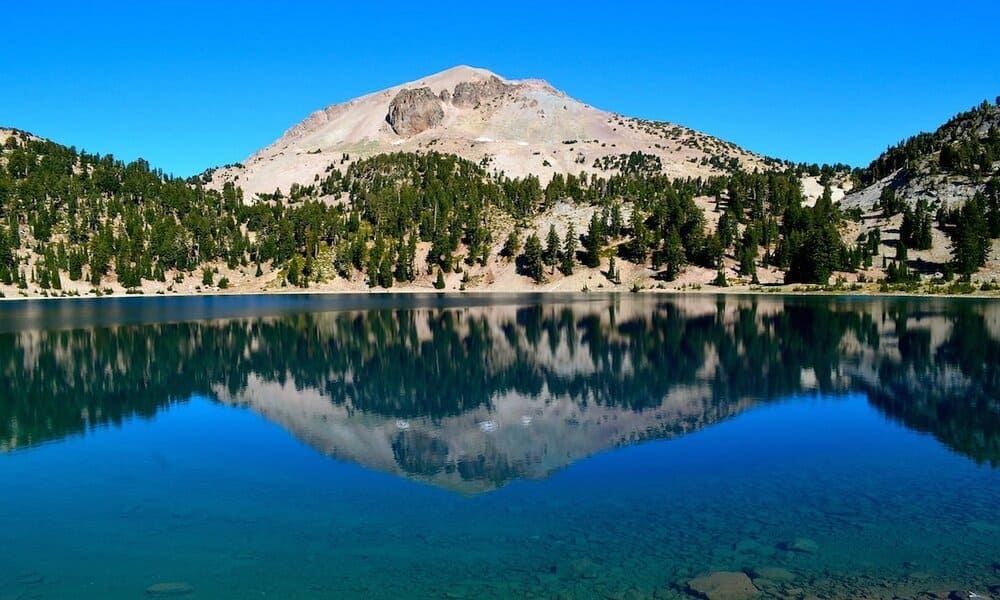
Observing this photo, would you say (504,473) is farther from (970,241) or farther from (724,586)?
(970,241)

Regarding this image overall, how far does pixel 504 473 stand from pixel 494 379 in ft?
60.6

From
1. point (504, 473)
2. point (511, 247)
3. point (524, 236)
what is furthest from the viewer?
point (524, 236)

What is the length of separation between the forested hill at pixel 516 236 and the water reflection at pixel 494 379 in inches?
2807

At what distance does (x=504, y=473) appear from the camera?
23141 mm

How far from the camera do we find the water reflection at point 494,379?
27766 millimetres

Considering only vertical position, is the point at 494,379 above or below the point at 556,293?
below

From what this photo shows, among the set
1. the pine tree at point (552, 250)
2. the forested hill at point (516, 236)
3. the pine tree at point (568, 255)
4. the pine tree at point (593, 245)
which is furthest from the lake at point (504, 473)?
the pine tree at point (593, 245)

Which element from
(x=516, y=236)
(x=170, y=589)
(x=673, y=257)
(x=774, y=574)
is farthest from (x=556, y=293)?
(x=170, y=589)

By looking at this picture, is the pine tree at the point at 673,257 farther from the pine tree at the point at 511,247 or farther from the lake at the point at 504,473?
the lake at the point at 504,473

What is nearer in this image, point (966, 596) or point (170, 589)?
point (966, 596)

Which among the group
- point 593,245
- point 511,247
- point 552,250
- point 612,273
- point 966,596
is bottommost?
point 966,596

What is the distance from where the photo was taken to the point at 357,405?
113 ft

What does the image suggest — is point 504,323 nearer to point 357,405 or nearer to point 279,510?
point 357,405

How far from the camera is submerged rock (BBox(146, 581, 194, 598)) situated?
1443cm
